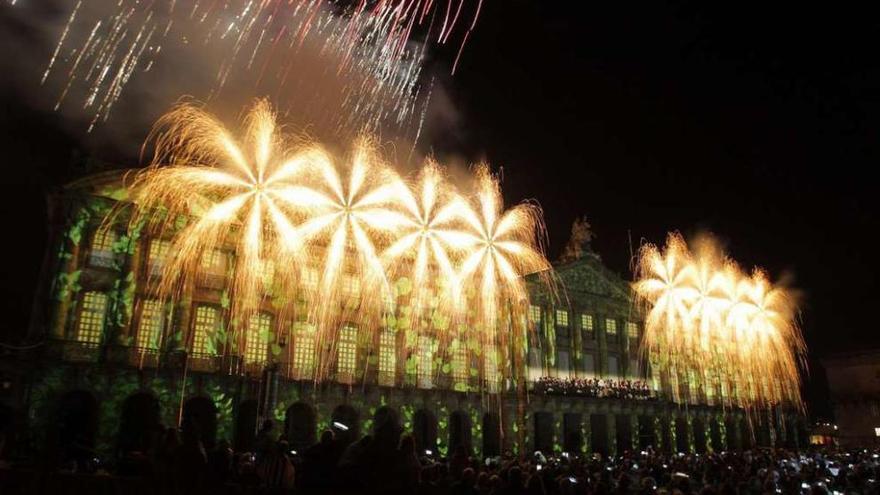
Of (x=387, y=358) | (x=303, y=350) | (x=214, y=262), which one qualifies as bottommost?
(x=387, y=358)

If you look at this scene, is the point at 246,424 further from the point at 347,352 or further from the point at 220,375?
the point at 347,352

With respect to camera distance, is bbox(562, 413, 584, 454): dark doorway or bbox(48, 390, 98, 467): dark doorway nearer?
bbox(48, 390, 98, 467): dark doorway

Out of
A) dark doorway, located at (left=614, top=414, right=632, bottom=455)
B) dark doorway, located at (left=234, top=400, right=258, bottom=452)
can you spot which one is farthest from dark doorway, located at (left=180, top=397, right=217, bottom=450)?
dark doorway, located at (left=614, top=414, right=632, bottom=455)

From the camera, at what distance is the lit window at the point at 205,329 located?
2803 centimetres

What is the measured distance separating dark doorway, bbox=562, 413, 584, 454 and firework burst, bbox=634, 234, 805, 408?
785cm

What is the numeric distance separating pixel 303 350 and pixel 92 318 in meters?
9.57

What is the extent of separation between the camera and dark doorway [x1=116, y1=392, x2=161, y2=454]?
25.5 metres

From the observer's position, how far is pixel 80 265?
86.5 feet

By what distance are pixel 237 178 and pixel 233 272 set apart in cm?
1061

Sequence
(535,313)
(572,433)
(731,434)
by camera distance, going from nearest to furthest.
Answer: (572,433) < (535,313) < (731,434)

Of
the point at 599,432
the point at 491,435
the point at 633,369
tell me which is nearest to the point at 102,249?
the point at 491,435

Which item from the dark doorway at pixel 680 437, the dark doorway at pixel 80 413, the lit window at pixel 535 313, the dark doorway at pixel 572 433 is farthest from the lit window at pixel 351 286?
the dark doorway at pixel 680 437

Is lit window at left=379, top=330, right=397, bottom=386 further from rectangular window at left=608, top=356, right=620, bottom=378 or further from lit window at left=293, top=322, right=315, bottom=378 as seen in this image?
rectangular window at left=608, top=356, right=620, bottom=378

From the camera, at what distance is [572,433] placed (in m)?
39.8
